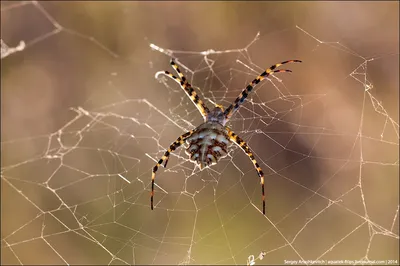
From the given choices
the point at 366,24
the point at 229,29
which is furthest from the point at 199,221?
the point at 366,24

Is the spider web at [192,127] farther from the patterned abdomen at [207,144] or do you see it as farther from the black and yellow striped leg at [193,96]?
the patterned abdomen at [207,144]

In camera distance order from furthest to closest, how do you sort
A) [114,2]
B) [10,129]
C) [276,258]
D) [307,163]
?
[114,2]
[10,129]
[307,163]
[276,258]

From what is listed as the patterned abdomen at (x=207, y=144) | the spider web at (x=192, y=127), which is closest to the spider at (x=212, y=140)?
the patterned abdomen at (x=207, y=144)

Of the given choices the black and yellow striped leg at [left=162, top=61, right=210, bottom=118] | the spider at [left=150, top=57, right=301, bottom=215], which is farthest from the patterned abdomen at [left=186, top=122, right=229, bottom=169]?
the black and yellow striped leg at [left=162, top=61, right=210, bottom=118]

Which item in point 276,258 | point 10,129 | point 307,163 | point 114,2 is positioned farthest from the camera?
point 114,2

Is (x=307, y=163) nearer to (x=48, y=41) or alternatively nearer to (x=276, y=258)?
(x=276, y=258)

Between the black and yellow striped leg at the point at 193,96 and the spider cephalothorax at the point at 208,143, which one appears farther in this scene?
the black and yellow striped leg at the point at 193,96

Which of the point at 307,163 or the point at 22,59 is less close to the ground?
the point at 22,59
